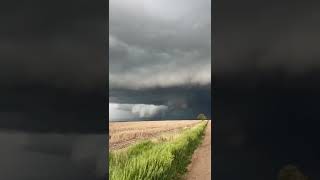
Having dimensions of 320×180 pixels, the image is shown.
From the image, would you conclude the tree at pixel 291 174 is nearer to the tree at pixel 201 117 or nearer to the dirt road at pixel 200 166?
the dirt road at pixel 200 166

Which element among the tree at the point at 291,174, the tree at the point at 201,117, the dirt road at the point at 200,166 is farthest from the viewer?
the tree at the point at 201,117

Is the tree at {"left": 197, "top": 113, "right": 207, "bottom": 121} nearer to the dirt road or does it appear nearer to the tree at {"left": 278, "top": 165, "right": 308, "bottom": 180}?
the dirt road

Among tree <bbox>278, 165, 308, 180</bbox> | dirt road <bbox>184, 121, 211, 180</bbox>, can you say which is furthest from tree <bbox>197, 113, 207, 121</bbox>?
tree <bbox>278, 165, 308, 180</bbox>

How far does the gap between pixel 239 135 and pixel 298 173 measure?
502 mm

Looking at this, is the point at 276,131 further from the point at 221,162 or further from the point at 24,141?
the point at 24,141

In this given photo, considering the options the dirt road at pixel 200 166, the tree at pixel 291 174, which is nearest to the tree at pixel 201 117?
the dirt road at pixel 200 166

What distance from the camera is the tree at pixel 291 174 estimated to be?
2828 millimetres

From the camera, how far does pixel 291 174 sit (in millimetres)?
2859

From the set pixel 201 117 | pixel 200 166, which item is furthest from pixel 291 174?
pixel 201 117

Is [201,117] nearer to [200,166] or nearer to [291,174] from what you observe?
[200,166]

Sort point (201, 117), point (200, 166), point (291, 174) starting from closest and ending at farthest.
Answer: point (291, 174)
point (200, 166)
point (201, 117)

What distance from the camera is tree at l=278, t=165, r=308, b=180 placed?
2.83m

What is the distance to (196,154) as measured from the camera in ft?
26.2

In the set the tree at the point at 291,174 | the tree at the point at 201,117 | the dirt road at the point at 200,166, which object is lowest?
the dirt road at the point at 200,166
